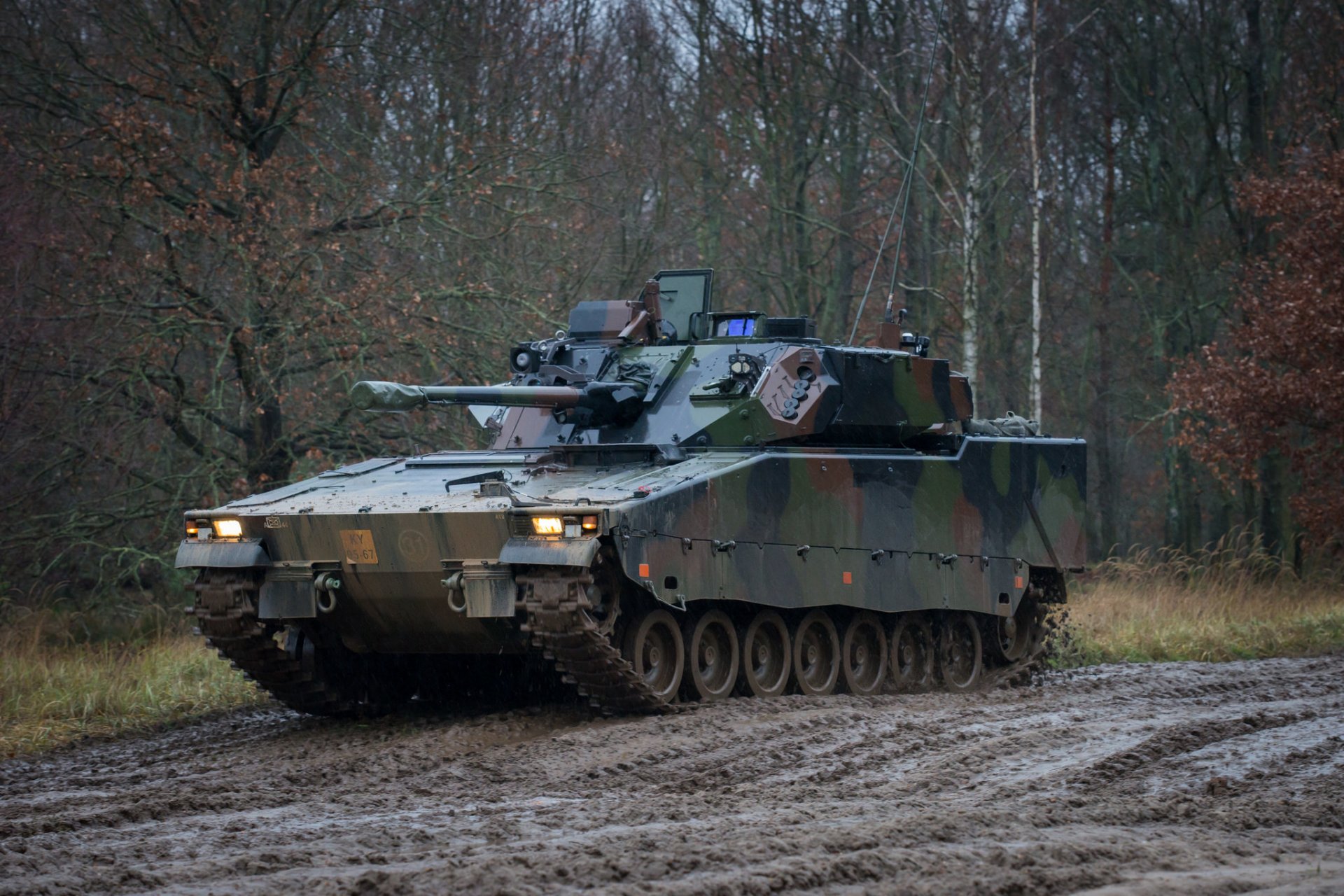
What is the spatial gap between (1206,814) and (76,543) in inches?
426

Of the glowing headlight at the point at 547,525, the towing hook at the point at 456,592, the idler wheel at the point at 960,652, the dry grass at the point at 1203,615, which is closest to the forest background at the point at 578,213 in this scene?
the dry grass at the point at 1203,615

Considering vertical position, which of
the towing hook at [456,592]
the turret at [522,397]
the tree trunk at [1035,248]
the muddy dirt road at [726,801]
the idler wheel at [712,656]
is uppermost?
the tree trunk at [1035,248]

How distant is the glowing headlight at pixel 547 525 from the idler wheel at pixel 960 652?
4.62m

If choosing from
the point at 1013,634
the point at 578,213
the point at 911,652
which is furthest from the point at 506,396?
the point at 578,213

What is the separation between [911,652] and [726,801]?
569 centimetres

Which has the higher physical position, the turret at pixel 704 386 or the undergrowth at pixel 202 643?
the turret at pixel 704 386

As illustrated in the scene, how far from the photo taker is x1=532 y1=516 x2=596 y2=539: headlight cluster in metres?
9.19

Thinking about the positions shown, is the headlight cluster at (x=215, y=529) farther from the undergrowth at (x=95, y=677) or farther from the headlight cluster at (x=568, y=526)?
the headlight cluster at (x=568, y=526)

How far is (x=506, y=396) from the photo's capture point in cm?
1049

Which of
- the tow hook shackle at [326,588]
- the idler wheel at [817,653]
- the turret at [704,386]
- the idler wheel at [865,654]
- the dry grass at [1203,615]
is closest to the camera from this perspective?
the tow hook shackle at [326,588]

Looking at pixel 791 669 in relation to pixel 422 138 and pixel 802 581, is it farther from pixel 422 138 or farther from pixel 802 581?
pixel 422 138

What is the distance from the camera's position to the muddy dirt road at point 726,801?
5.43m

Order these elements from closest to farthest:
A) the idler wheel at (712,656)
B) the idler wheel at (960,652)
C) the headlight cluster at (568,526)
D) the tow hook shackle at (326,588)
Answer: the headlight cluster at (568,526), the tow hook shackle at (326,588), the idler wheel at (712,656), the idler wheel at (960,652)

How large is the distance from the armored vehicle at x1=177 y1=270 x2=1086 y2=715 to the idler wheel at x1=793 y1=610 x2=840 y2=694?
0.7 inches
